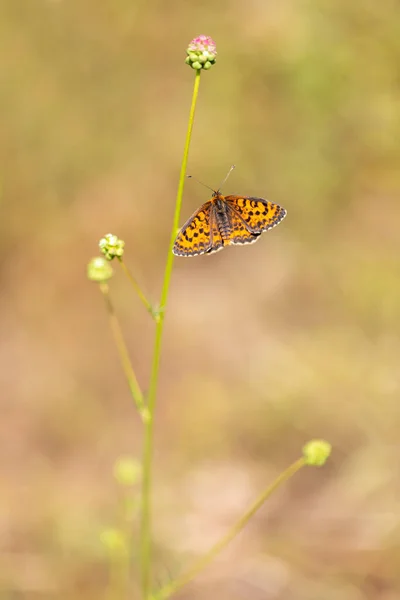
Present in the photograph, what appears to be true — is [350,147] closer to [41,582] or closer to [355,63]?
[355,63]

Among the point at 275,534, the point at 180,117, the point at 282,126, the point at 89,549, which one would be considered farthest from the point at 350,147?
the point at 89,549

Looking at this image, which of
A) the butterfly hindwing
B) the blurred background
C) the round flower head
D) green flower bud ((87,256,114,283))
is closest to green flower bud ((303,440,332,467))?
the butterfly hindwing

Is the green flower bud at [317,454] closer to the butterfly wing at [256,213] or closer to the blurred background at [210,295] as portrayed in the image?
the butterfly wing at [256,213]

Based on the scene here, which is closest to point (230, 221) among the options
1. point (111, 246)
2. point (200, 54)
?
point (111, 246)

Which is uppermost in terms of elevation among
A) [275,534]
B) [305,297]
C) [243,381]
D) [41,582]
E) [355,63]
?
[355,63]

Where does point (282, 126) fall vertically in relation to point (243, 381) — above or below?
above

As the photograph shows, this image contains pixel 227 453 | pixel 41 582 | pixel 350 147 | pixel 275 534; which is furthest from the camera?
pixel 350 147

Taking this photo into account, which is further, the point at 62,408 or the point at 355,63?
the point at 355,63

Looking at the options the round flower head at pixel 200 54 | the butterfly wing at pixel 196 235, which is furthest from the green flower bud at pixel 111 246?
the round flower head at pixel 200 54

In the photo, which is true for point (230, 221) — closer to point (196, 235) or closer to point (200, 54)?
point (196, 235)
